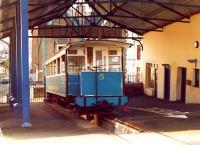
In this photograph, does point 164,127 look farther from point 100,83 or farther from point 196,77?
point 196,77

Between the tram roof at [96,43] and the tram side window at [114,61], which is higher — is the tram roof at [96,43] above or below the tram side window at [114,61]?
above

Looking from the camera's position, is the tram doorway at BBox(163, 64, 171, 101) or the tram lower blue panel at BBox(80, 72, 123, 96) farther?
the tram doorway at BBox(163, 64, 171, 101)

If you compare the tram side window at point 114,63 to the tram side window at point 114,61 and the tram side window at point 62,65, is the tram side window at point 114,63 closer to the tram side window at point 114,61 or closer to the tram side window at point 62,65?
the tram side window at point 114,61

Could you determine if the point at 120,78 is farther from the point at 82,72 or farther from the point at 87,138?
the point at 87,138

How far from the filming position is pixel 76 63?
18969 mm

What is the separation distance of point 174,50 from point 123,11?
3.81 meters

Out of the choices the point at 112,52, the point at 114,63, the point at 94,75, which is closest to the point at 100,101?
the point at 94,75

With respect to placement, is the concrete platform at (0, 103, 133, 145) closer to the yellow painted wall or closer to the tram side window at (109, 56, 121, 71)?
the tram side window at (109, 56, 121, 71)

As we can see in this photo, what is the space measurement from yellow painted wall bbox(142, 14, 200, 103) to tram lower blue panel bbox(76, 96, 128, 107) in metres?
6.27

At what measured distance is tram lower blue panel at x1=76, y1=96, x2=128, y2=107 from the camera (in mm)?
17922

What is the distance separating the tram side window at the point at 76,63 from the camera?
18859 mm

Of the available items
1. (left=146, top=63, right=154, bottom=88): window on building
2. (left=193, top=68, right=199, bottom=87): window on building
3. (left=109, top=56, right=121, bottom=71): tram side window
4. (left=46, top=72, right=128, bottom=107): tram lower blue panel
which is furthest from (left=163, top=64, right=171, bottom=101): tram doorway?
(left=46, top=72, right=128, bottom=107): tram lower blue panel

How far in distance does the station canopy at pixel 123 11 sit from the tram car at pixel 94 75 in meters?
2.82

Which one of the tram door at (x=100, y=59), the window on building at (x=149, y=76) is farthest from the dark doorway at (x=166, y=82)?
the tram door at (x=100, y=59)
